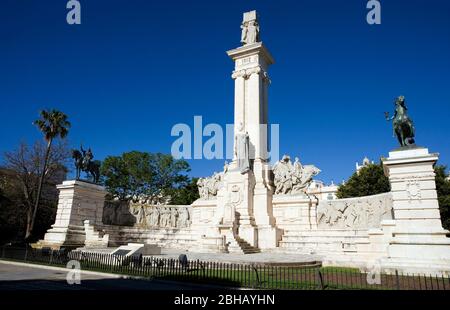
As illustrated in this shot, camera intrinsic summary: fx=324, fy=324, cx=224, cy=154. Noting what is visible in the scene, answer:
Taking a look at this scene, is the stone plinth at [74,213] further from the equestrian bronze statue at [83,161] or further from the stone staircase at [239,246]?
the stone staircase at [239,246]

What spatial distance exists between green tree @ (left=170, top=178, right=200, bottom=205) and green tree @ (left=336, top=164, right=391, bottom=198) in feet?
65.8

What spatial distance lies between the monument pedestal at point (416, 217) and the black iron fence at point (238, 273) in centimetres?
81

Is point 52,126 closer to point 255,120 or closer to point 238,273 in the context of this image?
point 255,120

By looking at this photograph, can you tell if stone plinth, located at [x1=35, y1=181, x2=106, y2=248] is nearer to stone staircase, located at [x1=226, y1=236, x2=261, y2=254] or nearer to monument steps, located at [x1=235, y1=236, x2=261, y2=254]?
stone staircase, located at [x1=226, y1=236, x2=261, y2=254]

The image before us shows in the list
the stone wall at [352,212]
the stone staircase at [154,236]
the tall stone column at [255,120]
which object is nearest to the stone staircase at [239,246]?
the tall stone column at [255,120]

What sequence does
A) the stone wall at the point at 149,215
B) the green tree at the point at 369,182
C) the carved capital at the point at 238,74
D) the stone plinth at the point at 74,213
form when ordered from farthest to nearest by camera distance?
1. the green tree at the point at 369,182
2. the stone wall at the point at 149,215
3. the carved capital at the point at 238,74
4. the stone plinth at the point at 74,213

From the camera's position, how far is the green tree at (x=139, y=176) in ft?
146

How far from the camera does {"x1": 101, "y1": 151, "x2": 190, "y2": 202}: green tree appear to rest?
4453 centimetres

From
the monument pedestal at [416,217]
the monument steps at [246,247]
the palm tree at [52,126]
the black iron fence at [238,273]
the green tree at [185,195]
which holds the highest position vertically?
the palm tree at [52,126]

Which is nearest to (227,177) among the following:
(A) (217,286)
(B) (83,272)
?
(B) (83,272)

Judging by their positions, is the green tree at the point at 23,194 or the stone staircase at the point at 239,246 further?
the green tree at the point at 23,194

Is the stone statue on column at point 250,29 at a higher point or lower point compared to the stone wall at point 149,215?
higher

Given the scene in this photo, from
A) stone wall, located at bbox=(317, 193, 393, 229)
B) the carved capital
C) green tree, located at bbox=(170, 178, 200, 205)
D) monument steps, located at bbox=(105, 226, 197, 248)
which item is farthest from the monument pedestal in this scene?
green tree, located at bbox=(170, 178, 200, 205)

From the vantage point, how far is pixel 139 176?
146 feet
